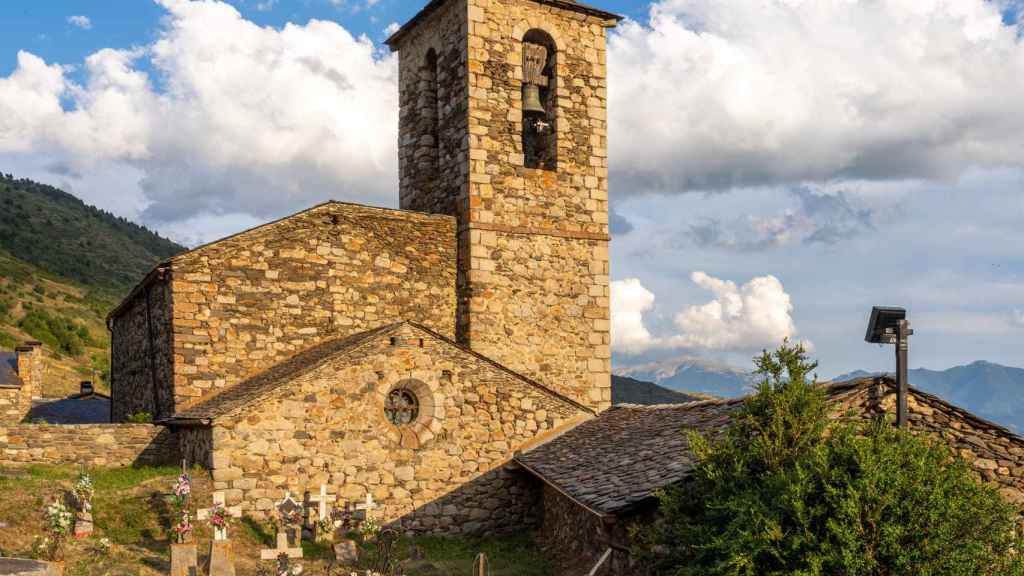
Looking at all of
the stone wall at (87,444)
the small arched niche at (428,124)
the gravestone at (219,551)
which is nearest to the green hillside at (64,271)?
the small arched niche at (428,124)

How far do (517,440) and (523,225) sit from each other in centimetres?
510

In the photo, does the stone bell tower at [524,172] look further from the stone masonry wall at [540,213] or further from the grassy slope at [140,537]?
the grassy slope at [140,537]

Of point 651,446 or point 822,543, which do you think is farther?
point 651,446

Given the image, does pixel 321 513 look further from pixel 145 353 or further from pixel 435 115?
pixel 435 115

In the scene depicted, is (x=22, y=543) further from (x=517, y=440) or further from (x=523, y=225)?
(x=523, y=225)

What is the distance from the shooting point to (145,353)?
19500 millimetres

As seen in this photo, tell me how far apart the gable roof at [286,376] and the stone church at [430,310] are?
0.05 metres

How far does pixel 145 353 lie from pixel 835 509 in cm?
1457

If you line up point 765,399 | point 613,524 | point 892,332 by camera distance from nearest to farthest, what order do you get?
1. point 765,399
2. point 892,332
3. point 613,524

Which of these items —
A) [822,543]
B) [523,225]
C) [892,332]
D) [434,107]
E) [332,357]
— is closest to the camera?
[822,543]

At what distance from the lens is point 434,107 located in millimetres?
21828

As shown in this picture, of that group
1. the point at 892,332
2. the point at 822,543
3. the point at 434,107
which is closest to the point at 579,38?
the point at 434,107

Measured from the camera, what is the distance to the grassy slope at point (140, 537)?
12977mm

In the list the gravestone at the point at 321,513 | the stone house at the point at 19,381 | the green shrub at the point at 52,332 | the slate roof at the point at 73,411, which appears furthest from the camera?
the green shrub at the point at 52,332
